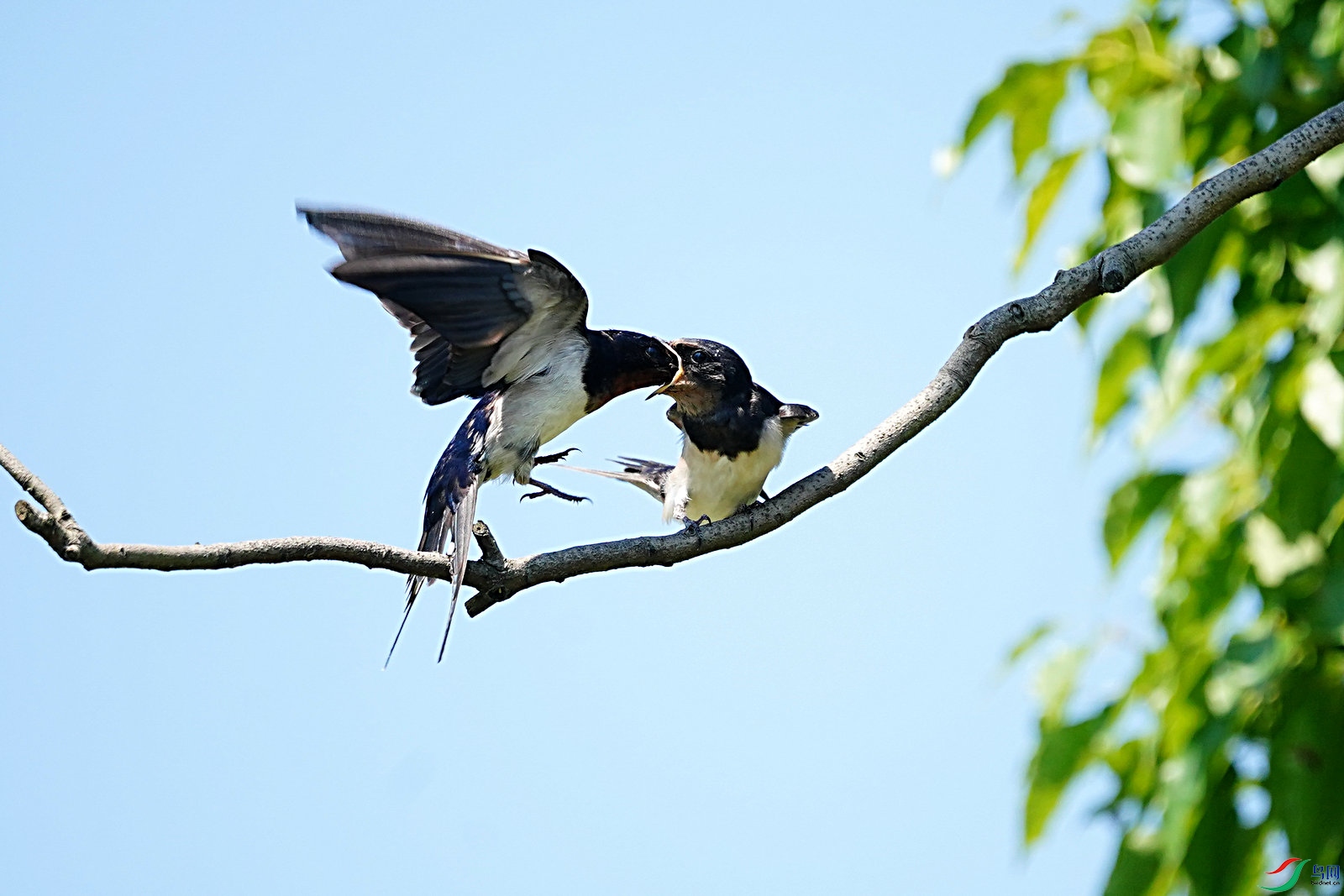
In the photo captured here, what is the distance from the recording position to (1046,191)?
328cm

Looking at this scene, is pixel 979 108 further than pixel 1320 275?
Yes

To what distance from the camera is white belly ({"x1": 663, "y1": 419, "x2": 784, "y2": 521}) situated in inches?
170

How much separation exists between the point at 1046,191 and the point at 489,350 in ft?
6.35

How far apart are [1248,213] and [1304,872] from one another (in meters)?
1.46

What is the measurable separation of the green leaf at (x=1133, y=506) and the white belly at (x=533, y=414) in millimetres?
1879

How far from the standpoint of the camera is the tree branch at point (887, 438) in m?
2.30

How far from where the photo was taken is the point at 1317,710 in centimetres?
247

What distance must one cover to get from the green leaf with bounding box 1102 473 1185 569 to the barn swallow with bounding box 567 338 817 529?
1.49 metres

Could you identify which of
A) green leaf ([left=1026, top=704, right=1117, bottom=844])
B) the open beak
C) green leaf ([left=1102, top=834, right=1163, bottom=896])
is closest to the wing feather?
the open beak

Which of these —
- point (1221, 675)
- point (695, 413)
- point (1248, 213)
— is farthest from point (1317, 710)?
point (695, 413)

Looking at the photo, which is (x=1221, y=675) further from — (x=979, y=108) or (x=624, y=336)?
(x=624, y=336)

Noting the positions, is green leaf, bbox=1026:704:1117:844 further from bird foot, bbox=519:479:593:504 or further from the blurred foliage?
bird foot, bbox=519:479:593:504

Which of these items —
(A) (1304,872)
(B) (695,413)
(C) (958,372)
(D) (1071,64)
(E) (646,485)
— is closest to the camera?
(A) (1304,872)

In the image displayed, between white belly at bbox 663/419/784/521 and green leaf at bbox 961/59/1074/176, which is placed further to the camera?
white belly at bbox 663/419/784/521
